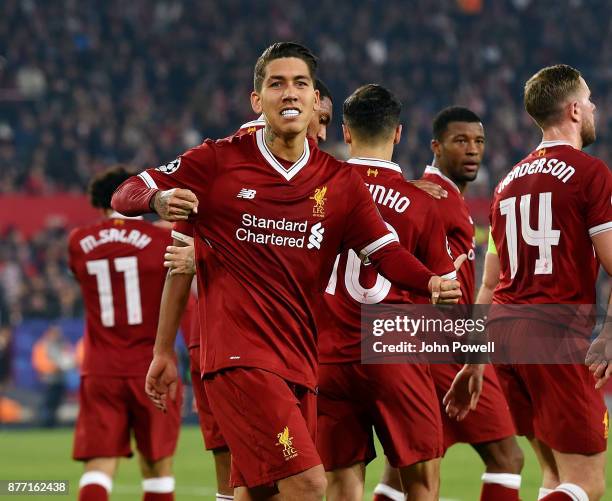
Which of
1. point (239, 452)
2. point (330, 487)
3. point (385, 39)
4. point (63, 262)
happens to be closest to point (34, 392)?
point (63, 262)

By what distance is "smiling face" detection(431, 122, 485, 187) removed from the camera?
7.20 metres

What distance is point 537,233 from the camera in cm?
561

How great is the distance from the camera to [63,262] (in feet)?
65.5

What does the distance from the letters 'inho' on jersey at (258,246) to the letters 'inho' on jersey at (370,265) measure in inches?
33.6

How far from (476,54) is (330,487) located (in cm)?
2444

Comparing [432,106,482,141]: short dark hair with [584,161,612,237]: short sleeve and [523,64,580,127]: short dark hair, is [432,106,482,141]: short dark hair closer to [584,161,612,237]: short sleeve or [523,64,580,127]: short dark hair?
[523,64,580,127]: short dark hair

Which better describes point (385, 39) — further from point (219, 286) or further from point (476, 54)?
point (219, 286)

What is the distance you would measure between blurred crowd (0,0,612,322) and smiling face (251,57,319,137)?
15.9 meters

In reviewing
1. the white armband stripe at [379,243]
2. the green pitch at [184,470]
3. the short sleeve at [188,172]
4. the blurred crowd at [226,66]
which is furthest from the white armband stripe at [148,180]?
the blurred crowd at [226,66]

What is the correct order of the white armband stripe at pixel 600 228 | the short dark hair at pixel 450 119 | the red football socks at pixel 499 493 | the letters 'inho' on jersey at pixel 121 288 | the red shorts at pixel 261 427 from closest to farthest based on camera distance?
1. the red shorts at pixel 261 427
2. the white armband stripe at pixel 600 228
3. the red football socks at pixel 499 493
4. the short dark hair at pixel 450 119
5. the letters 'inho' on jersey at pixel 121 288

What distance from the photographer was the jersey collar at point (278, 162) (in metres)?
4.90

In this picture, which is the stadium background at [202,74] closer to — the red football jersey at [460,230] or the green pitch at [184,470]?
the green pitch at [184,470]

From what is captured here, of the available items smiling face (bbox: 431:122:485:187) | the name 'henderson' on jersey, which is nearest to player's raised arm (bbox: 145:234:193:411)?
the name 'henderson' on jersey

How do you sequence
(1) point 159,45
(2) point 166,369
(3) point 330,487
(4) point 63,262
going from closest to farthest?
(2) point 166,369 < (3) point 330,487 < (4) point 63,262 < (1) point 159,45
